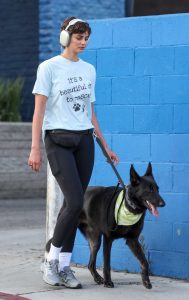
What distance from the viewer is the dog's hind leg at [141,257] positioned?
745 centimetres

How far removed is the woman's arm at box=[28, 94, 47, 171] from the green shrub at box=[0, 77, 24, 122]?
825 centimetres

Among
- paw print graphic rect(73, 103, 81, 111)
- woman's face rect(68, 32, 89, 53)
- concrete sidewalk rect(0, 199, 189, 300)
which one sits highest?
woman's face rect(68, 32, 89, 53)

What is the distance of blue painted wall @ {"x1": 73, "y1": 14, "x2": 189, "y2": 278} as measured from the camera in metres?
7.82

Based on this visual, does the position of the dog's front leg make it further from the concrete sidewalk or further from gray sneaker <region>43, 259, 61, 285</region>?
gray sneaker <region>43, 259, 61, 285</region>

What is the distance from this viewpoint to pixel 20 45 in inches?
635

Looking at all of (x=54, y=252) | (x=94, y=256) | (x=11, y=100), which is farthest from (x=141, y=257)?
(x=11, y=100)

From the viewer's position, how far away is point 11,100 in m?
15.6

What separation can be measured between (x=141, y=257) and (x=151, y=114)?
48.2 inches

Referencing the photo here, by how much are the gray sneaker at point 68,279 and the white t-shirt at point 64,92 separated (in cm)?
110

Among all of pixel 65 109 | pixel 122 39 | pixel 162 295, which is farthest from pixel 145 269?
pixel 122 39

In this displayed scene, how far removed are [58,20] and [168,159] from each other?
7894 millimetres

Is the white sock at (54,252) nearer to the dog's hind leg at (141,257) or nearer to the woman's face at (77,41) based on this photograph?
the dog's hind leg at (141,257)

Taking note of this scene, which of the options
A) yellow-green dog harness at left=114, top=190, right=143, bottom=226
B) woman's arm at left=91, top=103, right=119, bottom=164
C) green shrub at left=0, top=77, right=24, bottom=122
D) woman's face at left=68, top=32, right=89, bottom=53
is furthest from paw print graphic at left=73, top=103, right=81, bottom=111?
green shrub at left=0, top=77, right=24, bottom=122

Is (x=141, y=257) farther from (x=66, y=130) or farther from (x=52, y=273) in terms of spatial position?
(x=66, y=130)
